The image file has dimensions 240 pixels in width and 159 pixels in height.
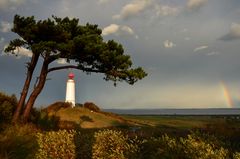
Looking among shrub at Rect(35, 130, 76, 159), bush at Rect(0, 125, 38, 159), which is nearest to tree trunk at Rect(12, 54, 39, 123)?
bush at Rect(0, 125, 38, 159)

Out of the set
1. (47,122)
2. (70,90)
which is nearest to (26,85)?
(47,122)

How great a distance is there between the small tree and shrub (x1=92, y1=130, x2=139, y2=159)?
12.0m

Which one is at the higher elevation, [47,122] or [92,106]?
[92,106]

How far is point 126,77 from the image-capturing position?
26.5 metres

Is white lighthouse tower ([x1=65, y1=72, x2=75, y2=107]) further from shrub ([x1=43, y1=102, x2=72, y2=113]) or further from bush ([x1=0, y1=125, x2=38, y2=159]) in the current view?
bush ([x1=0, y1=125, x2=38, y2=159])

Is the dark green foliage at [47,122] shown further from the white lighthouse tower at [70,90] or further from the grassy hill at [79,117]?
the white lighthouse tower at [70,90]

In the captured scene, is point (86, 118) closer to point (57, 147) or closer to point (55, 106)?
point (55, 106)

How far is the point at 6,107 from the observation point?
81.4 feet

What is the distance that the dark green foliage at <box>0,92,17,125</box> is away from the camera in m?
24.2

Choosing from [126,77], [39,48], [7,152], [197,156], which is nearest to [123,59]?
[126,77]

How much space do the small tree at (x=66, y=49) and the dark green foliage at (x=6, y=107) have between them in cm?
64

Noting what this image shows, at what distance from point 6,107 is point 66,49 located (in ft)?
18.5

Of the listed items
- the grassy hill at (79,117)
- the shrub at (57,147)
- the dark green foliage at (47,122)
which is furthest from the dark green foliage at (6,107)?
the shrub at (57,147)

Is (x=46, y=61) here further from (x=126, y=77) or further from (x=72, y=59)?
(x=126, y=77)
